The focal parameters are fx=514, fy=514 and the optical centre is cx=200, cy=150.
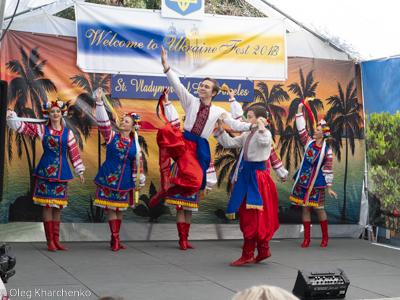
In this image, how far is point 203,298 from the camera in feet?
11.9

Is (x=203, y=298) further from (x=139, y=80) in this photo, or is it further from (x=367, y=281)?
(x=139, y=80)

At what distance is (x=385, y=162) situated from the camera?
21.7 feet

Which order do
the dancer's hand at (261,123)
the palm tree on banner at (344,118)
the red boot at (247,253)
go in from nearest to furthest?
the dancer's hand at (261,123)
the red boot at (247,253)
the palm tree on banner at (344,118)

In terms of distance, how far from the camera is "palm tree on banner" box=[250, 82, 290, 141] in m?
6.62

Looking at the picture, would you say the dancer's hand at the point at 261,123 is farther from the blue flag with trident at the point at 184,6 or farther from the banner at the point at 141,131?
the blue flag with trident at the point at 184,6

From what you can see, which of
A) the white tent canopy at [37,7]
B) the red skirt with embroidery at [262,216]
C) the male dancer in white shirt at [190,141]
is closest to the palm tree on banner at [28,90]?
the white tent canopy at [37,7]

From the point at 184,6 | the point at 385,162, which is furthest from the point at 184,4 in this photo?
the point at 385,162

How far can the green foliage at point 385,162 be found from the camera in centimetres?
638

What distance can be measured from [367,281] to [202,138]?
6.46 ft

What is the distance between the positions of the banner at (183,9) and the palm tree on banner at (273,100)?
1194 millimetres

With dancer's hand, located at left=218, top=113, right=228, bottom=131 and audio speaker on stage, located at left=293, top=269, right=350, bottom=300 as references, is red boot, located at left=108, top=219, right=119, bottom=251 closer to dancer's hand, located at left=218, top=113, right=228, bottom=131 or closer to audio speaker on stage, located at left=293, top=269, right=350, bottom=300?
dancer's hand, located at left=218, top=113, right=228, bottom=131

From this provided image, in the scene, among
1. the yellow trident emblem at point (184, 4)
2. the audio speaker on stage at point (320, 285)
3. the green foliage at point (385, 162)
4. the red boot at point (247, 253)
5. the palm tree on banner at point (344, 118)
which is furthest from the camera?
the palm tree on banner at point (344, 118)

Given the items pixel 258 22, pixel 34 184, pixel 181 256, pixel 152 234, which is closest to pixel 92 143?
pixel 34 184

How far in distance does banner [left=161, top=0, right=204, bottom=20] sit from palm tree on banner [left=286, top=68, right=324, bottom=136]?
5.10ft
